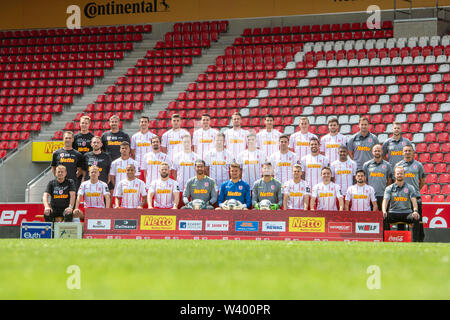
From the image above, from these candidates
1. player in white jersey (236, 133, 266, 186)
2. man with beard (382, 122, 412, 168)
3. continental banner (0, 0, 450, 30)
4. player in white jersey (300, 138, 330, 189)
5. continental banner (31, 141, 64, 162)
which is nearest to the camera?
player in white jersey (300, 138, 330, 189)

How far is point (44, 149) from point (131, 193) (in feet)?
31.5

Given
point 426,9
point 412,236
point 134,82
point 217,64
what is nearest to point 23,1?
point 134,82

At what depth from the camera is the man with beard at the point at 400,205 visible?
43.0ft

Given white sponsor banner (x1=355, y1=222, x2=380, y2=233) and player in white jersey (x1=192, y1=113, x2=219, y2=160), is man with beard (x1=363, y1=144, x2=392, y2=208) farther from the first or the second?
player in white jersey (x1=192, y1=113, x2=219, y2=160)

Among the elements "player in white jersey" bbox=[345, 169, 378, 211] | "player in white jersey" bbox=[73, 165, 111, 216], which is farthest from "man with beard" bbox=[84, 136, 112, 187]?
"player in white jersey" bbox=[345, 169, 378, 211]

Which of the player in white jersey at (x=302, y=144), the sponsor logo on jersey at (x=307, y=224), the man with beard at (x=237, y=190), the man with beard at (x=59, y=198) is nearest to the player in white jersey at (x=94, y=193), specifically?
the man with beard at (x=59, y=198)

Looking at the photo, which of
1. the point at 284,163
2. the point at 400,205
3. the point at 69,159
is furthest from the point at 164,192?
the point at 400,205

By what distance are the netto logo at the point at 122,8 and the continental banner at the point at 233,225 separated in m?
17.1

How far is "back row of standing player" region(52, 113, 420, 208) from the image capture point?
46.9 ft

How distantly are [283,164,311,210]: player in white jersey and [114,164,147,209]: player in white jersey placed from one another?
2.94m

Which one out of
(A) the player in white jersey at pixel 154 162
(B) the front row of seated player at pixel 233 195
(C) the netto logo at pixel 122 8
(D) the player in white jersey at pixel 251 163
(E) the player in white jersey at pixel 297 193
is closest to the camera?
(B) the front row of seated player at pixel 233 195

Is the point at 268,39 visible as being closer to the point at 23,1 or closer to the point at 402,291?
A: the point at 23,1

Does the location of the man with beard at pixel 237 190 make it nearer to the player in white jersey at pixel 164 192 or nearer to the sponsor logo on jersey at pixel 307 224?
the player in white jersey at pixel 164 192
